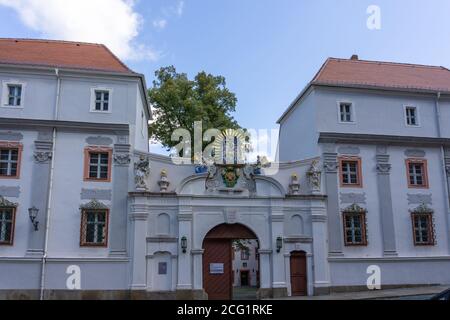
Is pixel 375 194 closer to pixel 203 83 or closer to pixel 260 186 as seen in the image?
pixel 260 186

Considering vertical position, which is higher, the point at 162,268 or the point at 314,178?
the point at 314,178

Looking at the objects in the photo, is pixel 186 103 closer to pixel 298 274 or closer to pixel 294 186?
pixel 294 186

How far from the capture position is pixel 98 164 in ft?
75.3

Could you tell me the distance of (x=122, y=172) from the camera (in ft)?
75.0

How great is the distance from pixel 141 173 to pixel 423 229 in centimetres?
1511

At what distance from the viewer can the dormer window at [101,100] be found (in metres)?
23.6

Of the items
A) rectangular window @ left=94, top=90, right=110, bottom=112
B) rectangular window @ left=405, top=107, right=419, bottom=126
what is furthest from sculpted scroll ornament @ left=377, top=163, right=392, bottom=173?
rectangular window @ left=94, top=90, right=110, bottom=112

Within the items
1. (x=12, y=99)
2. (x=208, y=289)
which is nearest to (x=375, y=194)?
(x=208, y=289)

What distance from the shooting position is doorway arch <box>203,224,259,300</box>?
2271 cm

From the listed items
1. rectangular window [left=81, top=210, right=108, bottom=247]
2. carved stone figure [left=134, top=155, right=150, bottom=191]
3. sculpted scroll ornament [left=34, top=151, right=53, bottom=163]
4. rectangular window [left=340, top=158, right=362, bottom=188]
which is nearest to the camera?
rectangular window [left=81, top=210, right=108, bottom=247]

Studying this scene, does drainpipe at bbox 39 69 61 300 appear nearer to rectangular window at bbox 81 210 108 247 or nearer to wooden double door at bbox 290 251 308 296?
rectangular window at bbox 81 210 108 247

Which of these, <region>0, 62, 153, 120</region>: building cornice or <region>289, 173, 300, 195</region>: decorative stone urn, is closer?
<region>0, 62, 153, 120</region>: building cornice

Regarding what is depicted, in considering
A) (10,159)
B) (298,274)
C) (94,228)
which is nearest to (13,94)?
(10,159)

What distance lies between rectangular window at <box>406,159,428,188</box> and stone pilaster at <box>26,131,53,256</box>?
18763 millimetres
